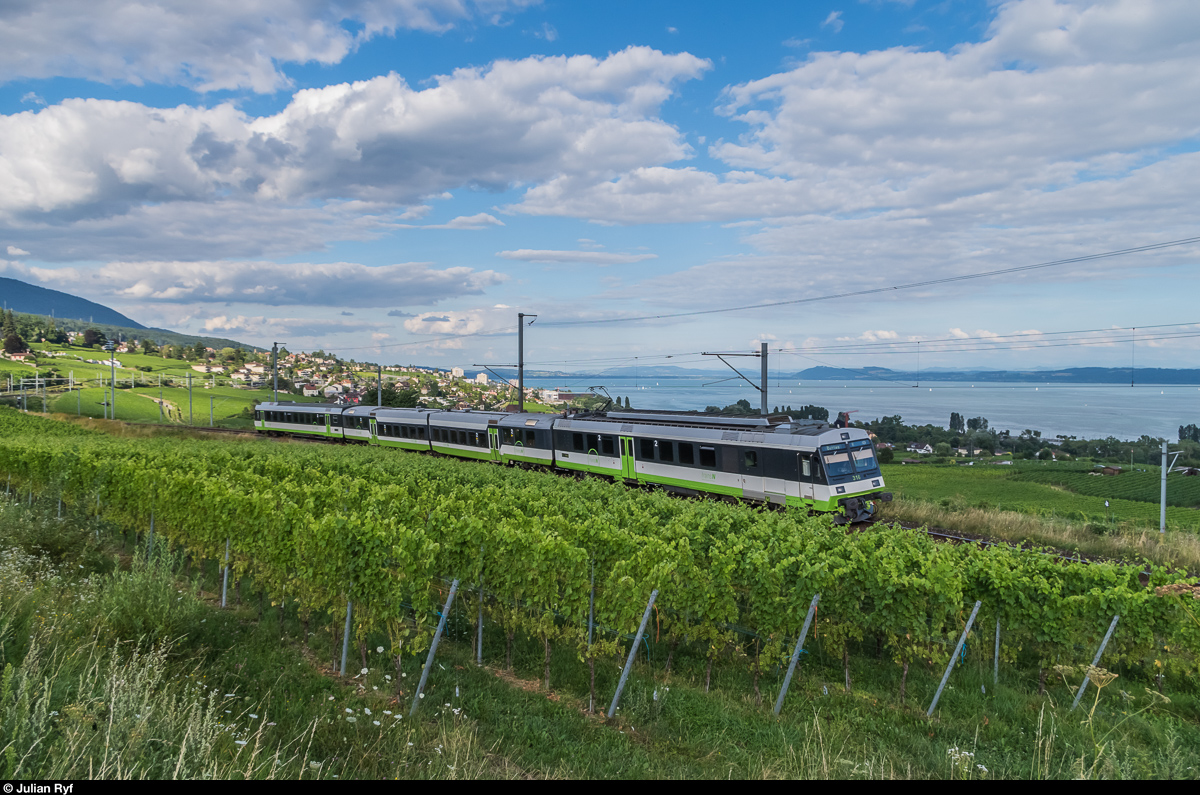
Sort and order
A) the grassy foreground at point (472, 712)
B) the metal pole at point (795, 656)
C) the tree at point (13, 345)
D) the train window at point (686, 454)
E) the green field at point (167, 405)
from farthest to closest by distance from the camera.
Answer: the tree at point (13, 345), the green field at point (167, 405), the train window at point (686, 454), the metal pole at point (795, 656), the grassy foreground at point (472, 712)

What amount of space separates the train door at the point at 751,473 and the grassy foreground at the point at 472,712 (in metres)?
8.21

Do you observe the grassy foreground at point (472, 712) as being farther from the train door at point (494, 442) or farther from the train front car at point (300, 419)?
the train front car at point (300, 419)

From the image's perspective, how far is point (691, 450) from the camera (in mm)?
21984

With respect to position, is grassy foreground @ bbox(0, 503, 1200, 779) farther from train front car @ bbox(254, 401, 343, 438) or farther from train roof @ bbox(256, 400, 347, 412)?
train roof @ bbox(256, 400, 347, 412)

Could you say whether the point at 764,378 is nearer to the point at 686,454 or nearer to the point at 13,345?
the point at 686,454

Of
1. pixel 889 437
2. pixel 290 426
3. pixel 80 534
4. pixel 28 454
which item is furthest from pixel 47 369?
pixel 889 437

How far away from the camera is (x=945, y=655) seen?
373 inches

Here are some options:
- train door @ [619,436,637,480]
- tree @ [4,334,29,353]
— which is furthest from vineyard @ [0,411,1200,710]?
tree @ [4,334,29,353]

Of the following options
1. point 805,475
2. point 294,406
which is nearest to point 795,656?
point 805,475

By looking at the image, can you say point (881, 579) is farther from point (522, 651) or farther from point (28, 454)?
point (28, 454)

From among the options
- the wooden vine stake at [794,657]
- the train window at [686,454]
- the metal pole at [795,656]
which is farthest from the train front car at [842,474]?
the wooden vine stake at [794,657]

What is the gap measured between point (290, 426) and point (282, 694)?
43.8 meters

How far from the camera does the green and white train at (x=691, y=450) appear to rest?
1853cm

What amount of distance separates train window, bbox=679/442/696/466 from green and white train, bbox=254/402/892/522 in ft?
0.12
